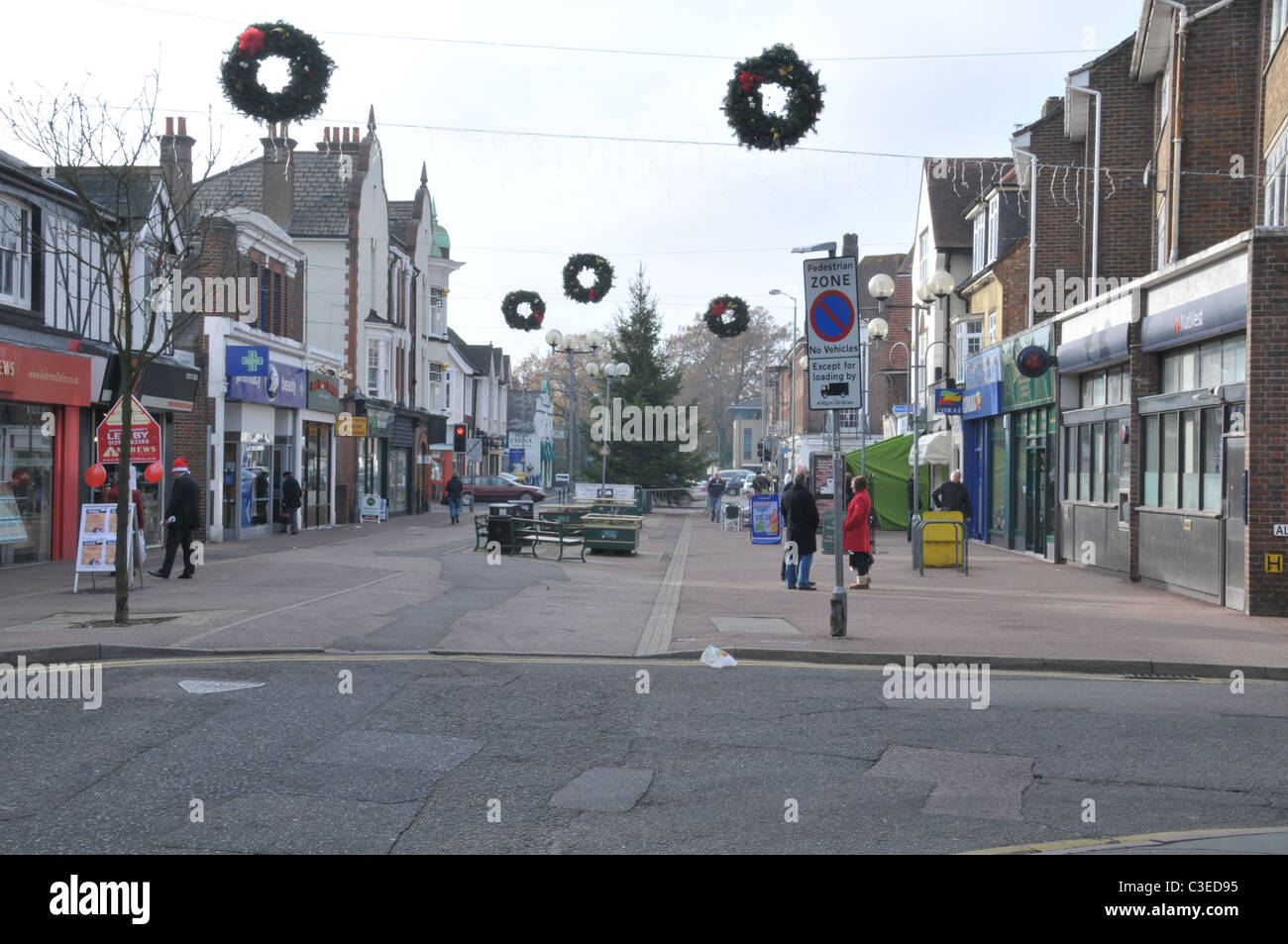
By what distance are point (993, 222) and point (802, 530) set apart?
873 inches

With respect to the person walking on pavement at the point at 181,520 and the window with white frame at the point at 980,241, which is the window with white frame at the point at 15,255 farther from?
the window with white frame at the point at 980,241

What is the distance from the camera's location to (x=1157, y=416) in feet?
64.2

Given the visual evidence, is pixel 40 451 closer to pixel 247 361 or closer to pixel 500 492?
pixel 247 361

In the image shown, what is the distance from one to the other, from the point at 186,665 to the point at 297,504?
23562mm

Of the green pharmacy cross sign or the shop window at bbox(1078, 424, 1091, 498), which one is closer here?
the shop window at bbox(1078, 424, 1091, 498)

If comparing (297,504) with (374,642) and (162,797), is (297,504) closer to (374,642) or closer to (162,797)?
(374,642)

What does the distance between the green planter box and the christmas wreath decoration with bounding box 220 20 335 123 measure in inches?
537

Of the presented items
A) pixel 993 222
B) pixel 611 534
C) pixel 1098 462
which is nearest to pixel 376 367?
pixel 993 222

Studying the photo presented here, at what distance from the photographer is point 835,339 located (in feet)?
Answer: 42.0

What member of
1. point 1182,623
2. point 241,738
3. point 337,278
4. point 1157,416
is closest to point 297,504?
point 337,278

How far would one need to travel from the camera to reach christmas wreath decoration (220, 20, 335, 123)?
13391mm

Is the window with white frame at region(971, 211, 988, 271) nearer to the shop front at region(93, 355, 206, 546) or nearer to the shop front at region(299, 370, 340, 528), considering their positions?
the shop front at region(299, 370, 340, 528)

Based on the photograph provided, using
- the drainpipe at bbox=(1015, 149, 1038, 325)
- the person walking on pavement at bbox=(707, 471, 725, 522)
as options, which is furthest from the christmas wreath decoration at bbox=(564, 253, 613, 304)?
the person walking on pavement at bbox=(707, 471, 725, 522)
